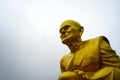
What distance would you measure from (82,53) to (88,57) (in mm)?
230

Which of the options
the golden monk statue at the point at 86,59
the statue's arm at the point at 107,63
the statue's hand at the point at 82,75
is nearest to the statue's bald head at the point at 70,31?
the golden monk statue at the point at 86,59

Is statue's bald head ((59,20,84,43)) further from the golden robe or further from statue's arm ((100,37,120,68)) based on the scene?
statue's arm ((100,37,120,68))

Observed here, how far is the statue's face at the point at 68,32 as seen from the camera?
6366 millimetres

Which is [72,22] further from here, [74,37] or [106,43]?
[106,43]

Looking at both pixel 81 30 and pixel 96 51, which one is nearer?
pixel 96 51

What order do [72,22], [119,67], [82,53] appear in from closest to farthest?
[119,67], [82,53], [72,22]

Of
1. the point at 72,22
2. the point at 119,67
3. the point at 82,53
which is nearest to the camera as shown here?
the point at 119,67

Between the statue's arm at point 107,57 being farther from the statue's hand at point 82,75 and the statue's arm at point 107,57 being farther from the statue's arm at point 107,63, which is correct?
the statue's hand at point 82,75

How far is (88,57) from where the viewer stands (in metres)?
5.99

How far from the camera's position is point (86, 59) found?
5.99 meters

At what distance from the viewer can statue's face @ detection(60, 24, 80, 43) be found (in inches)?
251

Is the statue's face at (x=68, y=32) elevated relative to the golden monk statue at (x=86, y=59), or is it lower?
elevated

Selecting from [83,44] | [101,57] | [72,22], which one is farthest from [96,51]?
[72,22]

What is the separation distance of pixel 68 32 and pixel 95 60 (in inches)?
37.7
